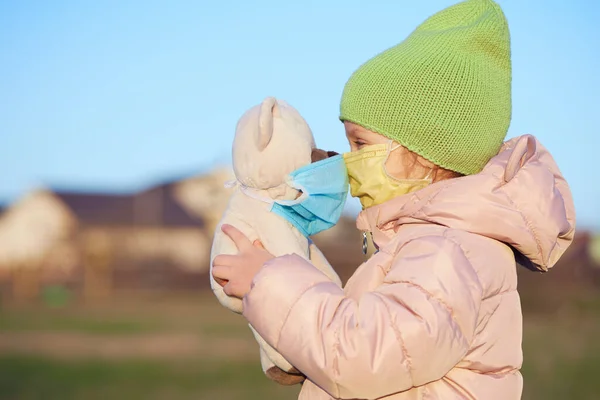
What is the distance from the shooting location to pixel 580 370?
13.0 meters

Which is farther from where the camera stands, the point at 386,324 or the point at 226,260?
the point at 226,260

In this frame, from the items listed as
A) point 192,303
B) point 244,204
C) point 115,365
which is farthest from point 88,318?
point 244,204

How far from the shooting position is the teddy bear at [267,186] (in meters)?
2.19

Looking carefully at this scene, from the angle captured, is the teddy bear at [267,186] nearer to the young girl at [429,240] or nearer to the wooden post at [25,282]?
the young girl at [429,240]

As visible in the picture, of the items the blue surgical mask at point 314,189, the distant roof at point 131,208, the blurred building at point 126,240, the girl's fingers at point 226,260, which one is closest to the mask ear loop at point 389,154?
the blue surgical mask at point 314,189

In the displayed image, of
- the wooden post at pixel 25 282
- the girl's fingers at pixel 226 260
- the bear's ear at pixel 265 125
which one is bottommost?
the wooden post at pixel 25 282

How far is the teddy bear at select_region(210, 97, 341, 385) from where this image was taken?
2188 millimetres

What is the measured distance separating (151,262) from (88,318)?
1101 cm

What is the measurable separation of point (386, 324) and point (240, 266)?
43 centimetres

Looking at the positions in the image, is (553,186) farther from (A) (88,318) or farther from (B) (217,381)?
(A) (88,318)

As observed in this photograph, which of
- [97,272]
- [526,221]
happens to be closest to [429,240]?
[526,221]

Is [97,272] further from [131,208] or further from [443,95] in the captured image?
[443,95]

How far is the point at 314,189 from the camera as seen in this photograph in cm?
225

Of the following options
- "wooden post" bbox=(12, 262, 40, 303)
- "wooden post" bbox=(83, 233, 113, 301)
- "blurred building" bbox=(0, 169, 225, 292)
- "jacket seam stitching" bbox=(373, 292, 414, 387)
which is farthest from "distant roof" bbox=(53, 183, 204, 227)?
"jacket seam stitching" bbox=(373, 292, 414, 387)
